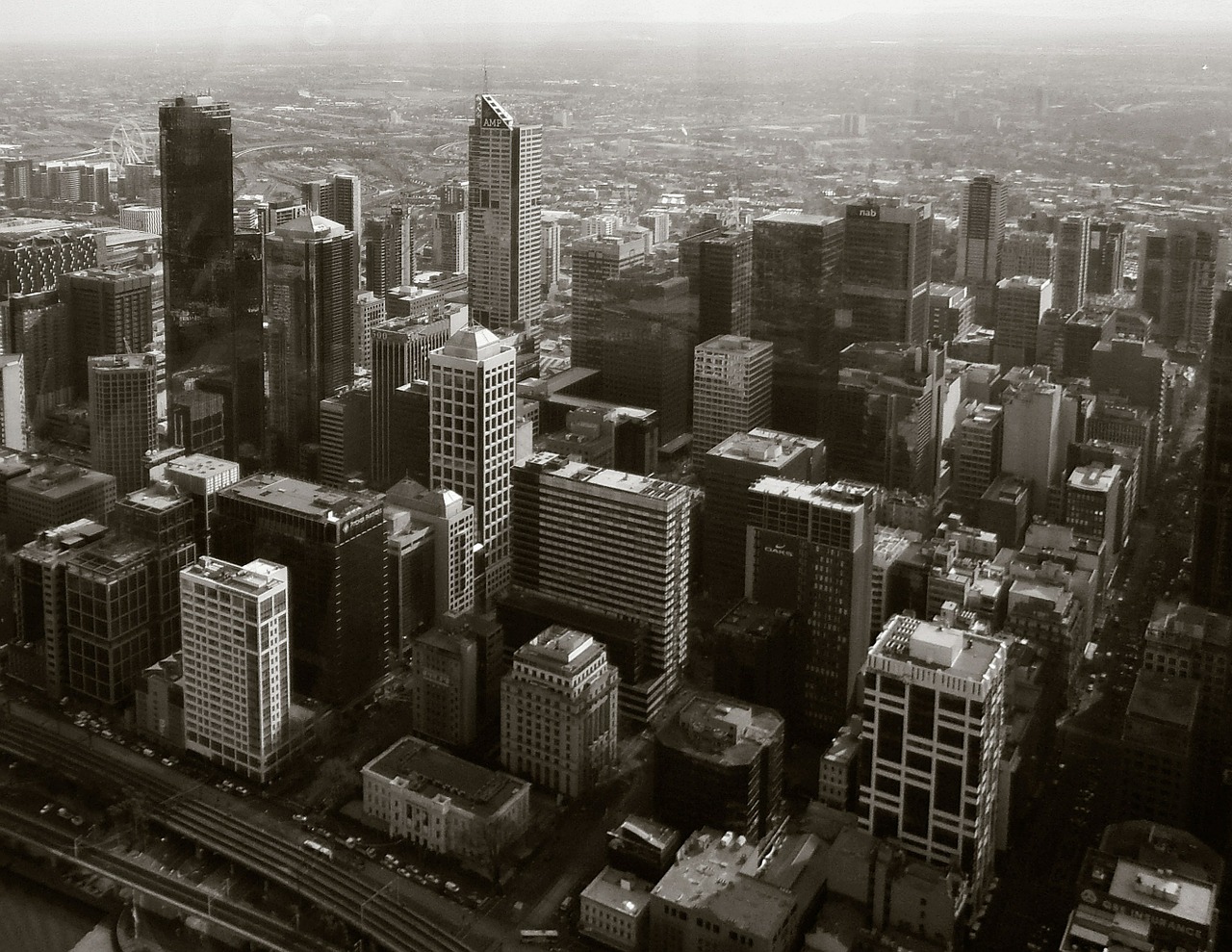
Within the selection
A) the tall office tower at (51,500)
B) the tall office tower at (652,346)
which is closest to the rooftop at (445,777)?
the tall office tower at (51,500)

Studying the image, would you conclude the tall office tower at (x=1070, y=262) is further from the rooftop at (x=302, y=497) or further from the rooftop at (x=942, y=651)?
the rooftop at (x=302, y=497)

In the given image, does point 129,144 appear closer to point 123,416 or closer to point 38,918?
point 123,416

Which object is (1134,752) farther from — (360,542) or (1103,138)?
(1103,138)

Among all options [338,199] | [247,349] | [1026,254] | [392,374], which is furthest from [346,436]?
[1026,254]

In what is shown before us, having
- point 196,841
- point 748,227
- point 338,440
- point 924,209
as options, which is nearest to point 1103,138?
point 924,209

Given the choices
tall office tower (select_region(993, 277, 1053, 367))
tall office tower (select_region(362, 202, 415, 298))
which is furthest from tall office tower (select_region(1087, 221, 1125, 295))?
tall office tower (select_region(362, 202, 415, 298))
